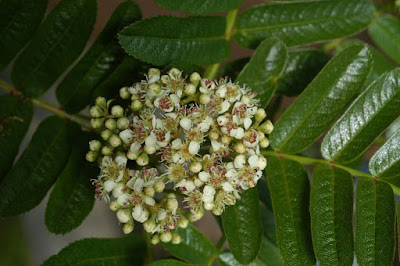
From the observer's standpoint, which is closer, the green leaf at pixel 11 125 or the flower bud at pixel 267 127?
the flower bud at pixel 267 127

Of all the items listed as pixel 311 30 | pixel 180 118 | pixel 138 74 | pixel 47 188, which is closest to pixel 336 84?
pixel 311 30

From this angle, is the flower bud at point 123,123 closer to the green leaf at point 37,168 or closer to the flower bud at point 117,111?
the flower bud at point 117,111

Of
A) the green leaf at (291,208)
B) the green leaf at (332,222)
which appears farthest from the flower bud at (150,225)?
the green leaf at (332,222)

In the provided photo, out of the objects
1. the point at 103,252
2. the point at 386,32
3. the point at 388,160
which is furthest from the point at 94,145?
the point at 386,32

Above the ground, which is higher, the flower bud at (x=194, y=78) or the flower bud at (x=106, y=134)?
the flower bud at (x=194, y=78)

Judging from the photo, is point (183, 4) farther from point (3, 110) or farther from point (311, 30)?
point (3, 110)

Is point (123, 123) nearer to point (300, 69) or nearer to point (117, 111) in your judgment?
point (117, 111)

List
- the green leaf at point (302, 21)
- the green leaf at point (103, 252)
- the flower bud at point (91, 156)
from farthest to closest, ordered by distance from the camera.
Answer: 1. the green leaf at point (302, 21)
2. the green leaf at point (103, 252)
3. the flower bud at point (91, 156)
